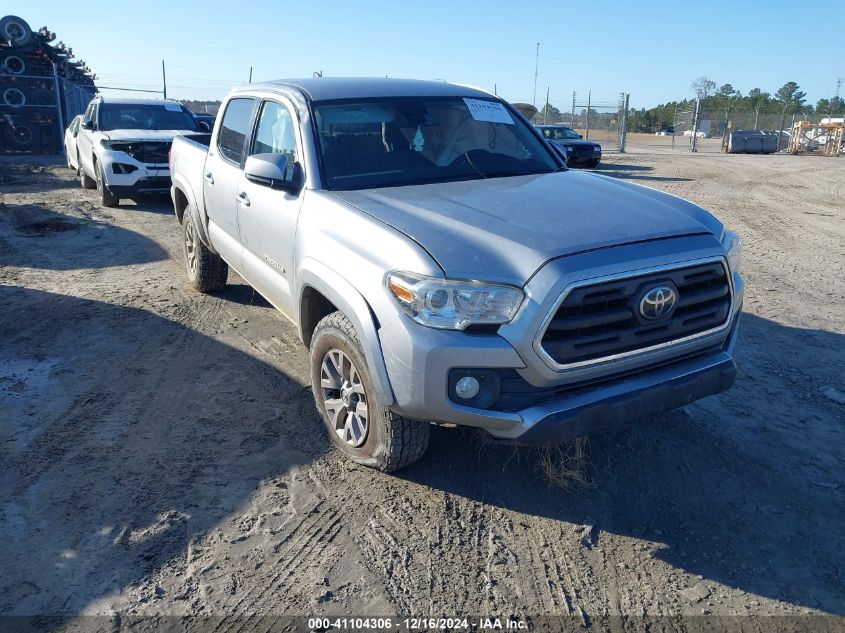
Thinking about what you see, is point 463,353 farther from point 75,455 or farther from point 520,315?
point 75,455

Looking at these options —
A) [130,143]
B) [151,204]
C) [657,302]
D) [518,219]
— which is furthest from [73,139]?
[657,302]

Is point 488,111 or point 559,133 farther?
point 559,133

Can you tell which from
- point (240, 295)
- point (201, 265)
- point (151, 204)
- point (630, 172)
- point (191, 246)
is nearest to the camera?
point (201, 265)

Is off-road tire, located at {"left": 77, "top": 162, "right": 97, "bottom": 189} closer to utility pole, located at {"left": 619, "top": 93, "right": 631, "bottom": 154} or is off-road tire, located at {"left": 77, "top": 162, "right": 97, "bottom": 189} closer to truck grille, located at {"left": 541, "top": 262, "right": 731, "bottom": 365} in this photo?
truck grille, located at {"left": 541, "top": 262, "right": 731, "bottom": 365}

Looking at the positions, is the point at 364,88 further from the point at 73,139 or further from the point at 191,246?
the point at 73,139

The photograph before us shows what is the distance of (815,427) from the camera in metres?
4.07

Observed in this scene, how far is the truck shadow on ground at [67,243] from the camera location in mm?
7945

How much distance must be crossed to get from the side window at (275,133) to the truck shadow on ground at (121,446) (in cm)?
153

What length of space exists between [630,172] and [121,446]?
19475 millimetres

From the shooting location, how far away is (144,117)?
12.3m

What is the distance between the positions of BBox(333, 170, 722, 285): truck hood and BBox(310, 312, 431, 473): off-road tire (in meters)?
0.59

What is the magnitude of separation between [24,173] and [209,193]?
13.7 m

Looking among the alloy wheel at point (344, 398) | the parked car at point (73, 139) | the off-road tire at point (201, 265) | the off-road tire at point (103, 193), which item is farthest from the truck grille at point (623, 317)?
the parked car at point (73, 139)

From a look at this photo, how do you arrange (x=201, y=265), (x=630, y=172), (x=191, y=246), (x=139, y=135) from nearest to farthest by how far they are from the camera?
(x=201, y=265) < (x=191, y=246) < (x=139, y=135) < (x=630, y=172)
